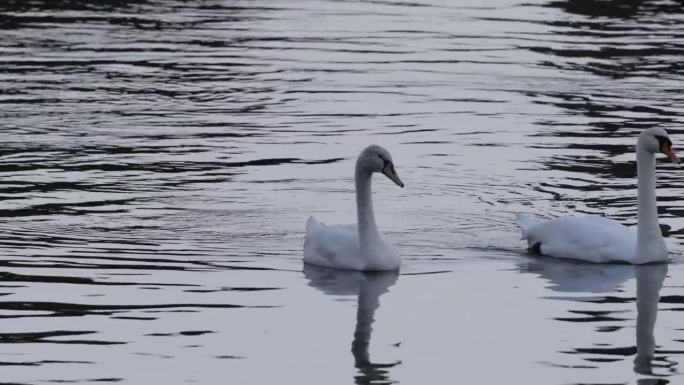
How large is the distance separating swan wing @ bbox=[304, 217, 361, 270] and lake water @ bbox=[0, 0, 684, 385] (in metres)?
0.15

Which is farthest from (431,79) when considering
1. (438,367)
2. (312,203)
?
(438,367)

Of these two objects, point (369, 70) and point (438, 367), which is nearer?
point (438, 367)

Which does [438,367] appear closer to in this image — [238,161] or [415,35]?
[238,161]

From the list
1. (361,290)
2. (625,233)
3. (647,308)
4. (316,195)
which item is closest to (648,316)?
(647,308)

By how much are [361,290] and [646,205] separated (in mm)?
2596

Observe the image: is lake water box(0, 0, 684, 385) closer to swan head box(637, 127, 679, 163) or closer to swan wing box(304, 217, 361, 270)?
swan wing box(304, 217, 361, 270)

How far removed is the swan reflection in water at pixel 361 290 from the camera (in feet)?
35.3

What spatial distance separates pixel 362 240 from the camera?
554 inches

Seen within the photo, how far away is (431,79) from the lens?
27281mm

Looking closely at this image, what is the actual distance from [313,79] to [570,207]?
10392 mm

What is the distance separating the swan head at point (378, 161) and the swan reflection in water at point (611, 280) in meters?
1.32

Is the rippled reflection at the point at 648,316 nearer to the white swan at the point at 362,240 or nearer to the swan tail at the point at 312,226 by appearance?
the white swan at the point at 362,240

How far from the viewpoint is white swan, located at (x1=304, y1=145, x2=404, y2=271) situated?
45.9ft

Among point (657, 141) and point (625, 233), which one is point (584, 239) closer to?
point (625, 233)
